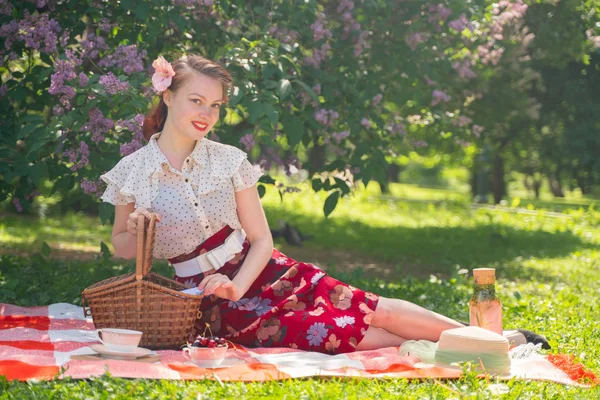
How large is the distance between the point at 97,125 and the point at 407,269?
14.1ft

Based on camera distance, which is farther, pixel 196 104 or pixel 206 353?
pixel 196 104

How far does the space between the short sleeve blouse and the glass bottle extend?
1124 millimetres

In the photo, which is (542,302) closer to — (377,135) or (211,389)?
(377,135)

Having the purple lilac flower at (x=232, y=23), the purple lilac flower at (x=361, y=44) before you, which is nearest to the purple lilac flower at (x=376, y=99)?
the purple lilac flower at (x=361, y=44)

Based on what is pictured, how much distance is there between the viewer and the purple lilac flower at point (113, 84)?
493cm

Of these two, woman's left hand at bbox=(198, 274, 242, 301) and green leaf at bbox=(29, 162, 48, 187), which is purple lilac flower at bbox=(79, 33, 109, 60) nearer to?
green leaf at bbox=(29, 162, 48, 187)

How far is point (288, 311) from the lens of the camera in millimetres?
3947

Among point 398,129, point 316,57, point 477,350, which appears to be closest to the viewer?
point 477,350

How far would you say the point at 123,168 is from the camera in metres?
4.02

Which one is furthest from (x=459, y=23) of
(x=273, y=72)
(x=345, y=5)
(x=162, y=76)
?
(x=162, y=76)

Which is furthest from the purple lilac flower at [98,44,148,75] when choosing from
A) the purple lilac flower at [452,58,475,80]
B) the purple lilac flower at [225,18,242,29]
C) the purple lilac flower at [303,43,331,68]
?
the purple lilac flower at [452,58,475,80]

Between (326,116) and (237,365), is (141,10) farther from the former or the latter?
(237,365)

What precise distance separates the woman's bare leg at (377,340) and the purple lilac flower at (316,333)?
186 millimetres

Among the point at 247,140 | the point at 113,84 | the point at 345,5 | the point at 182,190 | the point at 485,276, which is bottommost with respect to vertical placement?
the point at 485,276
